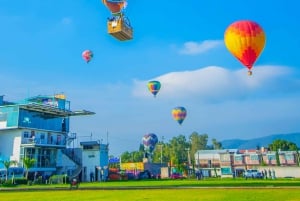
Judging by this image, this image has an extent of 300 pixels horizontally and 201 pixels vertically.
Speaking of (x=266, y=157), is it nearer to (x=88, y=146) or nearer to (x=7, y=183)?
(x=88, y=146)

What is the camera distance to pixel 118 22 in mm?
26781

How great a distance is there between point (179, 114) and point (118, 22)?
57.9 m

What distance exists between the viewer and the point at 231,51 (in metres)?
36.4

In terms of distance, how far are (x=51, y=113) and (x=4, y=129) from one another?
30.9ft

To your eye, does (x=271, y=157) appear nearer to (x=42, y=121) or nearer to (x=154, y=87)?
(x=154, y=87)

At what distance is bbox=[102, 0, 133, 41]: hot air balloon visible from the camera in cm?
2677

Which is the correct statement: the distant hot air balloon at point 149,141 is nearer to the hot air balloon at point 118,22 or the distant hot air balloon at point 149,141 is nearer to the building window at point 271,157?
the building window at point 271,157

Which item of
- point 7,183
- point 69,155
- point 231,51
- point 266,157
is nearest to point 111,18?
point 231,51

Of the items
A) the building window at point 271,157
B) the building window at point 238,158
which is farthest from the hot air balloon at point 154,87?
the building window at point 271,157

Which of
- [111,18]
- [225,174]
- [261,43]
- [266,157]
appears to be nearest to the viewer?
[111,18]

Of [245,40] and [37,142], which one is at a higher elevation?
[245,40]

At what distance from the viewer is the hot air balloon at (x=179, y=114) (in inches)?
3263

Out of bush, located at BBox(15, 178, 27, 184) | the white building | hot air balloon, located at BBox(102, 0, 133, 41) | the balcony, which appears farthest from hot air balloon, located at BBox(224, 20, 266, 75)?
the balcony

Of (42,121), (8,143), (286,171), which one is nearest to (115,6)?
(42,121)
